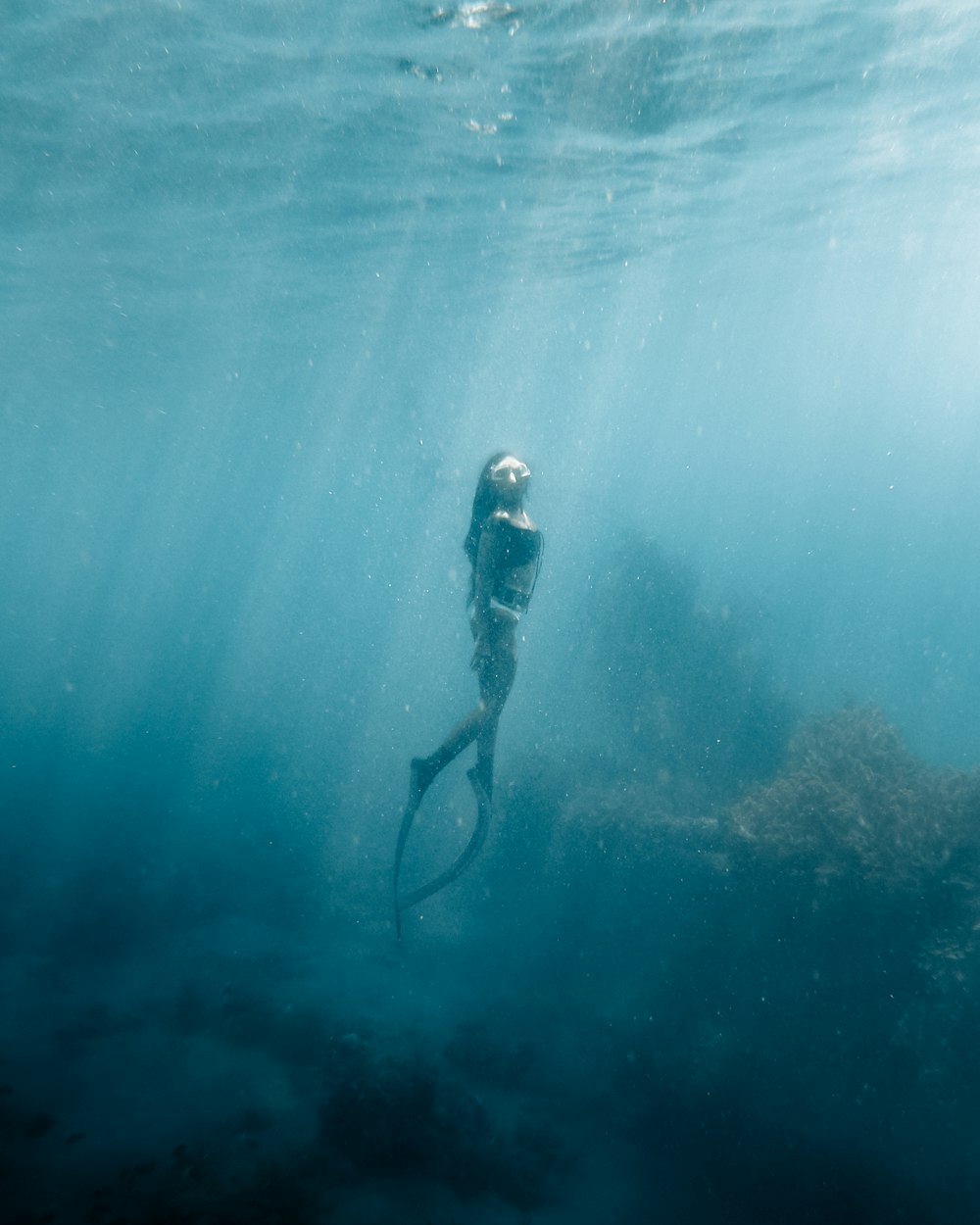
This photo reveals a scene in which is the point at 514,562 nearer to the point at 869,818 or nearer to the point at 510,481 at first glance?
the point at 510,481

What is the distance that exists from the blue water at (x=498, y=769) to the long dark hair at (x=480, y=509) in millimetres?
5042

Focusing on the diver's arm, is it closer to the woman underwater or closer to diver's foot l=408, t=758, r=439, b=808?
the woman underwater

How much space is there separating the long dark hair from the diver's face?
0.08 metres

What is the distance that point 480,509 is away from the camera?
798 centimetres

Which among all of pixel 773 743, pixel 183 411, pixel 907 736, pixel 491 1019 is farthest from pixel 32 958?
pixel 183 411

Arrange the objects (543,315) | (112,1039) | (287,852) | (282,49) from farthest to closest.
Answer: (543,315), (287,852), (282,49), (112,1039)

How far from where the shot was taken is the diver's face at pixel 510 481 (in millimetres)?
7668

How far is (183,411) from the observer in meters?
48.0

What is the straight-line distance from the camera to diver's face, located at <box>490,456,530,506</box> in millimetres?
7668

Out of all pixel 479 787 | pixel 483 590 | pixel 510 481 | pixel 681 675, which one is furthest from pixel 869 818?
pixel 681 675

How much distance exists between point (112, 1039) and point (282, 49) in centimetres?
1525

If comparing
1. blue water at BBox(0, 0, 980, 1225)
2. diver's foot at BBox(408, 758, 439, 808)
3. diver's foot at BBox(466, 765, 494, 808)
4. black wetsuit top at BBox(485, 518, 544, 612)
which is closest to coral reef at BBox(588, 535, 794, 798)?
blue water at BBox(0, 0, 980, 1225)

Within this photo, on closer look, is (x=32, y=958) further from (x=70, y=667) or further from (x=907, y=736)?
(x=70, y=667)

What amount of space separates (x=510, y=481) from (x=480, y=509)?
1.73 feet
